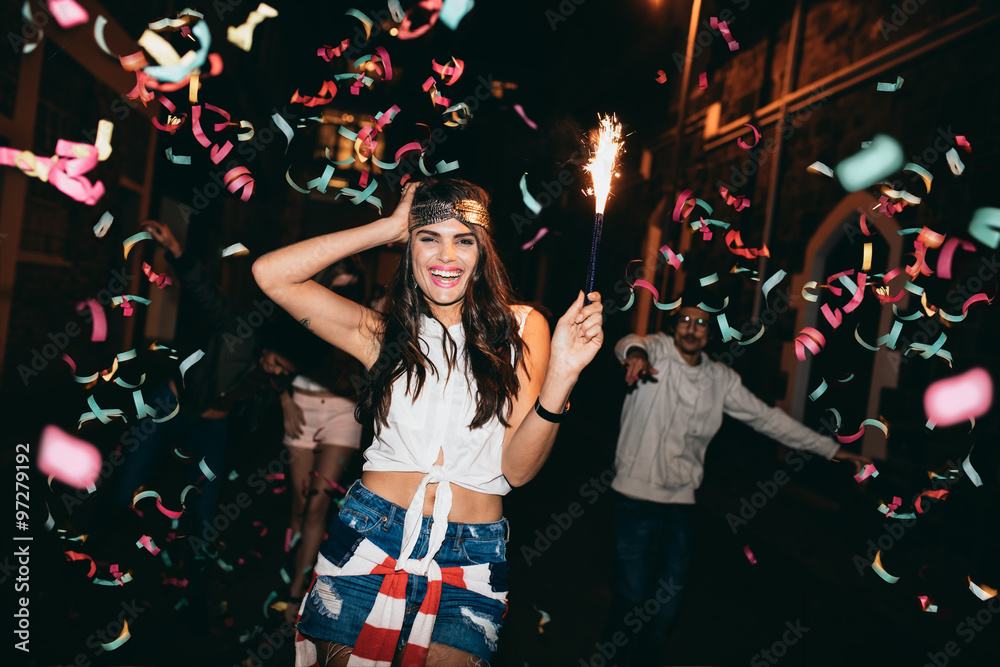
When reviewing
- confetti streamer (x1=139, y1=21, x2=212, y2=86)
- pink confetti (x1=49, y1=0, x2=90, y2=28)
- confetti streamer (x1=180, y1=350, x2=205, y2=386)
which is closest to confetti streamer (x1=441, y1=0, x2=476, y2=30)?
confetti streamer (x1=139, y1=21, x2=212, y2=86)

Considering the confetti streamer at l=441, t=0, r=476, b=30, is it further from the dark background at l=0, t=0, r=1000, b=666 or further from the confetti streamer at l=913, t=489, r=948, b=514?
the confetti streamer at l=913, t=489, r=948, b=514

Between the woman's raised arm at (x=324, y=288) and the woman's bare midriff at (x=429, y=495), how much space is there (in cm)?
41

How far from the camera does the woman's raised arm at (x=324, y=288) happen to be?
7.31 feet

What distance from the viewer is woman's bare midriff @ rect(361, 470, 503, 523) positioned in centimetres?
213

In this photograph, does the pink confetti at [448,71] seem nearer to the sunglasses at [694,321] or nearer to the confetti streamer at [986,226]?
the sunglasses at [694,321]

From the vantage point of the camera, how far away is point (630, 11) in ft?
Result: 45.3

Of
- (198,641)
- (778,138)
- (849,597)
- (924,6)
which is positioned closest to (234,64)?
(778,138)

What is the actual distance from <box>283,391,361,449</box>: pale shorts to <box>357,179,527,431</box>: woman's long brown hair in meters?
2.36

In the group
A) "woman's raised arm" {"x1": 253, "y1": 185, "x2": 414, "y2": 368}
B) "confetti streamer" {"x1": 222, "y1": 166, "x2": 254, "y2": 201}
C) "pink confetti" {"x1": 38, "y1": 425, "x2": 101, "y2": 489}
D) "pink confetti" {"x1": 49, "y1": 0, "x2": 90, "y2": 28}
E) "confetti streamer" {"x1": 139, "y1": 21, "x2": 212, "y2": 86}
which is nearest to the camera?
"woman's raised arm" {"x1": 253, "y1": 185, "x2": 414, "y2": 368}

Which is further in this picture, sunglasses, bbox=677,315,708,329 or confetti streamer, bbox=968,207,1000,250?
confetti streamer, bbox=968,207,1000,250

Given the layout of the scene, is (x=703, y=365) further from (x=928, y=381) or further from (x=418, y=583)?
(x=928, y=381)

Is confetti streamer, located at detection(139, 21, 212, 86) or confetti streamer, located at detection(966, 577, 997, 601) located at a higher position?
confetti streamer, located at detection(139, 21, 212, 86)

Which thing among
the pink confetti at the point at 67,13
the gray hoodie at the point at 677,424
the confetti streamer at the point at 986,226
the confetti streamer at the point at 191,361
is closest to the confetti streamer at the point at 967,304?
the confetti streamer at the point at 986,226

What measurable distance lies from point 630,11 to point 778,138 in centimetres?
562
